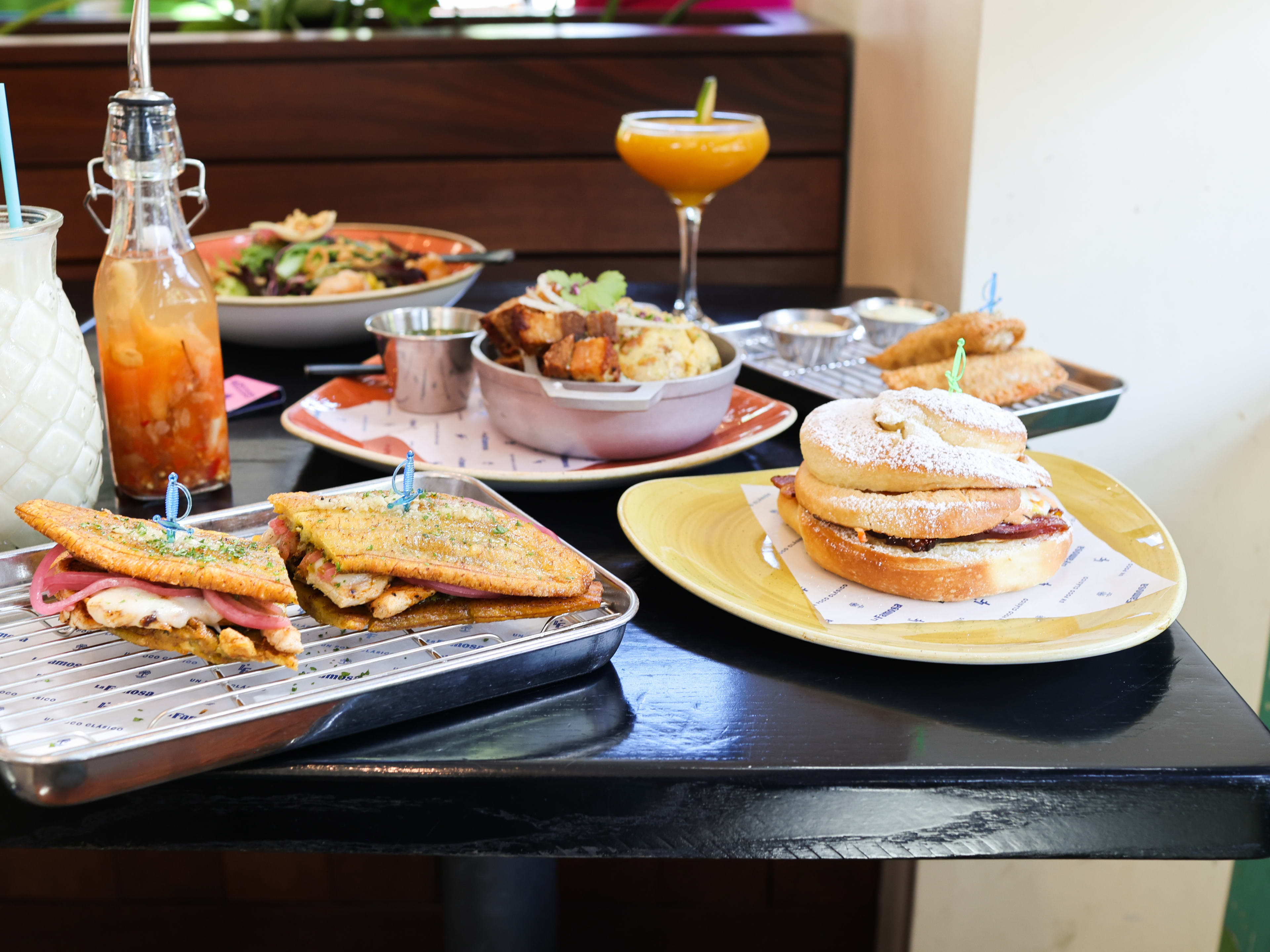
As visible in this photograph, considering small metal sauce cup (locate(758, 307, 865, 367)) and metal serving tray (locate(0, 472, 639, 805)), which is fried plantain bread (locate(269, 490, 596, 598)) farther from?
small metal sauce cup (locate(758, 307, 865, 367))

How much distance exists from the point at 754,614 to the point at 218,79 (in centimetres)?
285

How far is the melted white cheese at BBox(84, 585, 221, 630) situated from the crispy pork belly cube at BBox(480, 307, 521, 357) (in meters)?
0.62

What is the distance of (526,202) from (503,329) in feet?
6.76

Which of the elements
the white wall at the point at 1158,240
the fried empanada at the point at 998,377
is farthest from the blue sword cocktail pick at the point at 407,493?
the white wall at the point at 1158,240

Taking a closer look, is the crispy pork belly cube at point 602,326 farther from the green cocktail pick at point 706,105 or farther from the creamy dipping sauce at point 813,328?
the green cocktail pick at point 706,105

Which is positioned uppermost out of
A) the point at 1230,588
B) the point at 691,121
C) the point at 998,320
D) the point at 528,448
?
the point at 691,121

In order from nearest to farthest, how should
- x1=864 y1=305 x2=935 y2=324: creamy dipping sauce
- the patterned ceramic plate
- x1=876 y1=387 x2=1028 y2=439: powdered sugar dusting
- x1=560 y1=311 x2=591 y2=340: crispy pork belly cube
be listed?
x1=876 y1=387 x2=1028 y2=439: powdered sugar dusting < the patterned ceramic plate < x1=560 y1=311 x2=591 y2=340: crispy pork belly cube < x1=864 y1=305 x2=935 y2=324: creamy dipping sauce

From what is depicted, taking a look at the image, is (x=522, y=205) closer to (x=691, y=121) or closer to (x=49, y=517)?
(x=691, y=121)

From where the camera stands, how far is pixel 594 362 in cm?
126

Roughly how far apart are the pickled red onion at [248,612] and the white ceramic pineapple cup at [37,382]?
325mm

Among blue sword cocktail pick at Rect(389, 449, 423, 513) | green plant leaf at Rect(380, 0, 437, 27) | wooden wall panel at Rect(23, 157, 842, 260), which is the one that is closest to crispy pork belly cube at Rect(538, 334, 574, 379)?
blue sword cocktail pick at Rect(389, 449, 423, 513)

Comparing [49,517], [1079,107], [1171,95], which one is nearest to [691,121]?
[1079,107]

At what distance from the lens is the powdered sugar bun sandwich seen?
941 millimetres

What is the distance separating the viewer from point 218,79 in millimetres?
3129
